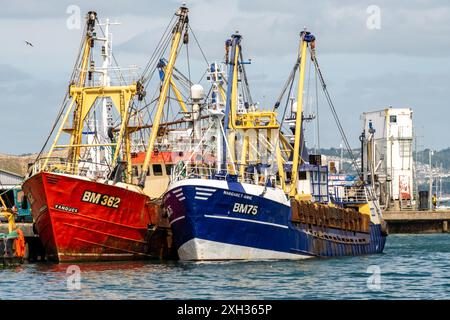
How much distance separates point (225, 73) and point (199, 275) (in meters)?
24.7

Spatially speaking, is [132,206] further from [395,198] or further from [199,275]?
[395,198]

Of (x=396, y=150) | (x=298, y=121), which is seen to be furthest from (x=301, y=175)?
(x=396, y=150)

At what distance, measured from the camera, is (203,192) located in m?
48.1

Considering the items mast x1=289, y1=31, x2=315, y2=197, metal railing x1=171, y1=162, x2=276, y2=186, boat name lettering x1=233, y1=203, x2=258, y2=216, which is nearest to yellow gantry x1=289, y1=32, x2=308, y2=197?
mast x1=289, y1=31, x2=315, y2=197

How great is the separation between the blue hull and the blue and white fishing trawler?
0.04m

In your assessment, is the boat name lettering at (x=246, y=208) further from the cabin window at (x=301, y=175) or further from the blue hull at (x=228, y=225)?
the cabin window at (x=301, y=175)

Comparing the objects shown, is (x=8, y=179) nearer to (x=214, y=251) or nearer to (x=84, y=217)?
(x=84, y=217)

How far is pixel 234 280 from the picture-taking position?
4134cm

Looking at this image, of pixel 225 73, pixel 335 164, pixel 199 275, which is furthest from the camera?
pixel 335 164

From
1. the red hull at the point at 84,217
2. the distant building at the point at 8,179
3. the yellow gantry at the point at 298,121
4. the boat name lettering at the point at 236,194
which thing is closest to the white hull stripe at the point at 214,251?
the boat name lettering at the point at 236,194

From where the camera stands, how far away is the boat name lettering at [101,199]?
4947cm

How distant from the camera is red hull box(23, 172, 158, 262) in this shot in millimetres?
49284

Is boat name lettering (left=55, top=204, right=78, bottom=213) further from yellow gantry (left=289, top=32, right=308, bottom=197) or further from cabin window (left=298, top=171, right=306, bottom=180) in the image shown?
cabin window (left=298, top=171, right=306, bottom=180)
